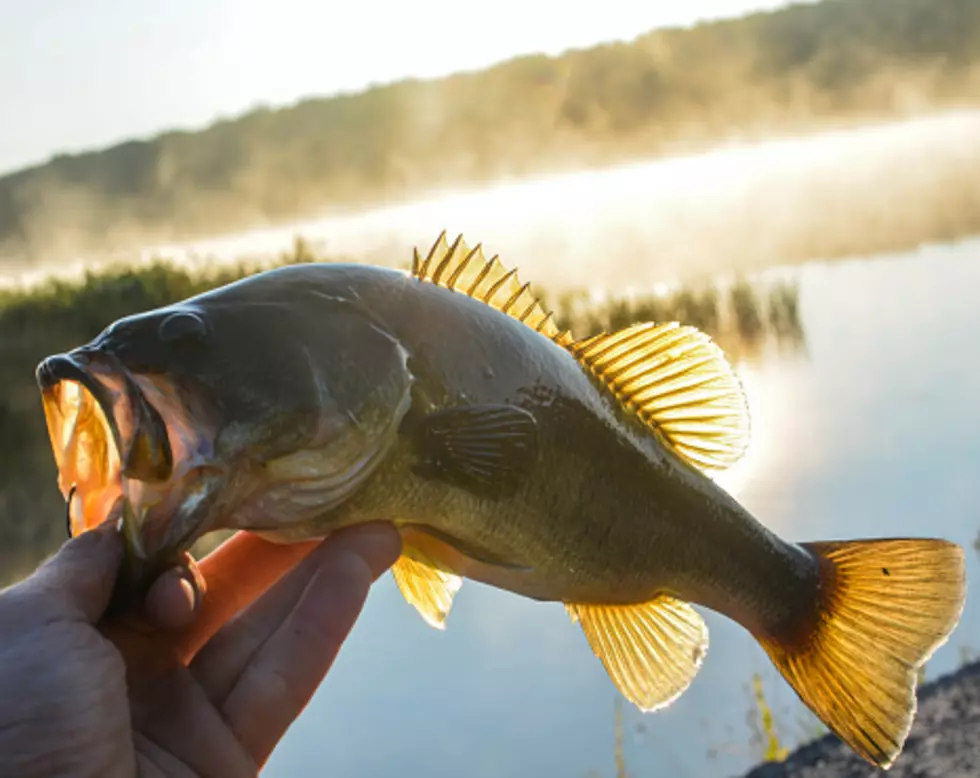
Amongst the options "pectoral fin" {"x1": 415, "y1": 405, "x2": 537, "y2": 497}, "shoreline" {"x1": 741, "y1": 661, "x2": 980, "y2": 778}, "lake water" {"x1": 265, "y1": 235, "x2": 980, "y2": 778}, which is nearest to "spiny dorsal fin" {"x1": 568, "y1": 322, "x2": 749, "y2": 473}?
"pectoral fin" {"x1": 415, "y1": 405, "x2": 537, "y2": 497}

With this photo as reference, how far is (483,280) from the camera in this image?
4.97 feet

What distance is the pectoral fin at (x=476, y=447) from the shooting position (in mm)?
1319

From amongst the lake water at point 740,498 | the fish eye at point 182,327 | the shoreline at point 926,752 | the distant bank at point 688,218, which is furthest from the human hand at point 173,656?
Result: the distant bank at point 688,218

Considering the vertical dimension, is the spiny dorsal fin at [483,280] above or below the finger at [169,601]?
above

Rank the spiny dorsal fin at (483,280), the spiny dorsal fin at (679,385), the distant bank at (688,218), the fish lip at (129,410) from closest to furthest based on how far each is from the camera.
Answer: the fish lip at (129,410) → the spiny dorsal fin at (483,280) → the spiny dorsal fin at (679,385) → the distant bank at (688,218)

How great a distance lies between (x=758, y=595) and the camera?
1606 mm

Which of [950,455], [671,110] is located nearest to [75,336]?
[950,455]

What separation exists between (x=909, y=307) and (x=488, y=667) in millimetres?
6061

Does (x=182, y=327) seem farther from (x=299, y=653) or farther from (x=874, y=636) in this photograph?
(x=874, y=636)

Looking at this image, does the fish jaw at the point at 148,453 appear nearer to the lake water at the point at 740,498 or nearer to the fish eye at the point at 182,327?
the fish eye at the point at 182,327

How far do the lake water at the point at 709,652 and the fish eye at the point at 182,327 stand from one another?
2288 mm

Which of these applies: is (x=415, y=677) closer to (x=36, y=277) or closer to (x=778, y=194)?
(x=36, y=277)

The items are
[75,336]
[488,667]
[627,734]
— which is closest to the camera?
[627,734]

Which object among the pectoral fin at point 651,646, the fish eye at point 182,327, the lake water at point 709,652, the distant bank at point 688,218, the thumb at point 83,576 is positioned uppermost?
the fish eye at point 182,327
